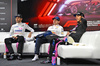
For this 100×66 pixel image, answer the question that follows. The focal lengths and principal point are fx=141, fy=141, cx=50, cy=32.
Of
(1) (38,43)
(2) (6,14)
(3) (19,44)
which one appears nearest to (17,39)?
(3) (19,44)

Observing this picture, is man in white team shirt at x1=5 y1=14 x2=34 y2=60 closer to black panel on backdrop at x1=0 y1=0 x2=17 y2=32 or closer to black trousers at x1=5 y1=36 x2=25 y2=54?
black trousers at x1=5 y1=36 x2=25 y2=54

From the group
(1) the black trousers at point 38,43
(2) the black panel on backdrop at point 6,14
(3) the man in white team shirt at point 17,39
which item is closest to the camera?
(1) the black trousers at point 38,43

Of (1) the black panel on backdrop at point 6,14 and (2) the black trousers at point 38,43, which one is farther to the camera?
(1) the black panel on backdrop at point 6,14

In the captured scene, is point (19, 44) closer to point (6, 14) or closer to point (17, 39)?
point (17, 39)

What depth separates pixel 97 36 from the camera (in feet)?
8.59

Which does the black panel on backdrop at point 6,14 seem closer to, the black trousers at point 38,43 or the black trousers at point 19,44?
the black trousers at point 19,44

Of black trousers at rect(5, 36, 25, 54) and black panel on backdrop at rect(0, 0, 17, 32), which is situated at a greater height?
black panel on backdrop at rect(0, 0, 17, 32)

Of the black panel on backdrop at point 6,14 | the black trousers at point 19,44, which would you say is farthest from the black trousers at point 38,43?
the black panel on backdrop at point 6,14

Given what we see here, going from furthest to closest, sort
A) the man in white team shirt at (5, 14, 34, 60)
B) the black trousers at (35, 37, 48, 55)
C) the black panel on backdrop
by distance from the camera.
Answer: the black panel on backdrop, the man in white team shirt at (5, 14, 34, 60), the black trousers at (35, 37, 48, 55)

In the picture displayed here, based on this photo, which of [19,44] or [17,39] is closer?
[19,44]

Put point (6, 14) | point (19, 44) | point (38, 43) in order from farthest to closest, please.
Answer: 1. point (6, 14)
2. point (19, 44)
3. point (38, 43)

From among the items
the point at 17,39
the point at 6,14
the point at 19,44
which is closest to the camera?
the point at 19,44

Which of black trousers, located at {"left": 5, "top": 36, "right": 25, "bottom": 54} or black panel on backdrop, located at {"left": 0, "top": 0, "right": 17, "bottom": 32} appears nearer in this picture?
black trousers, located at {"left": 5, "top": 36, "right": 25, "bottom": 54}

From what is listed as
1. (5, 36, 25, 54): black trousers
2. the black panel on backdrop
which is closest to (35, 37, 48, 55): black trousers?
(5, 36, 25, 54): black trousers
